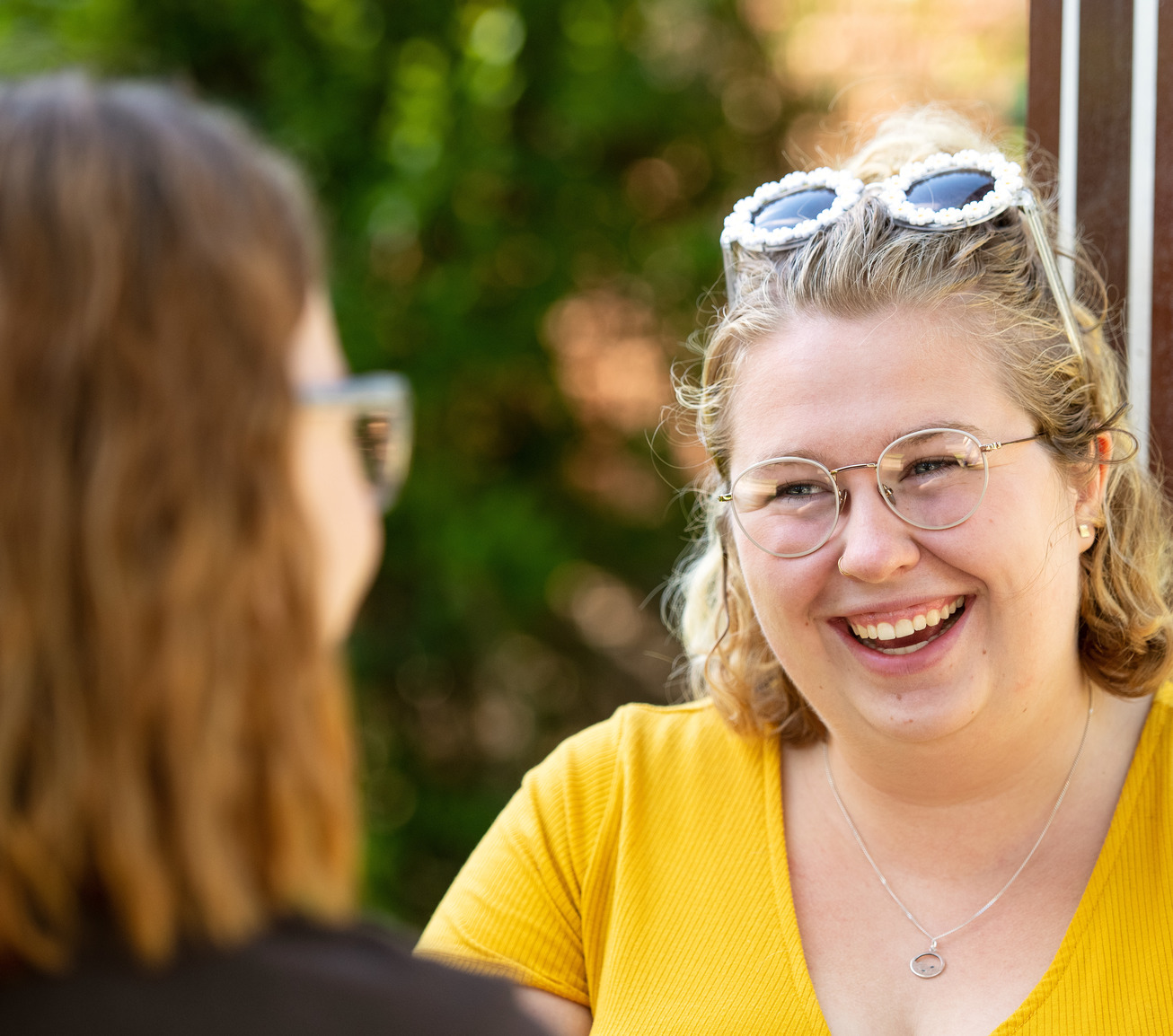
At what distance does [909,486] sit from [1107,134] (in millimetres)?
965

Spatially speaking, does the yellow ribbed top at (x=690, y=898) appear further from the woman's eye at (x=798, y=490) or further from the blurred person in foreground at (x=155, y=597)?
the blurred person in foreground at (x=155, y=597)

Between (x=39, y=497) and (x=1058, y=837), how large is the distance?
1.55 m

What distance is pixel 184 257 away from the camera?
91cm

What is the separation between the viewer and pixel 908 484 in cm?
175

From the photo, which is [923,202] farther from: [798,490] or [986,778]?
[986,778]

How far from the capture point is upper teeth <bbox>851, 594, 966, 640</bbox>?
5.83 ft

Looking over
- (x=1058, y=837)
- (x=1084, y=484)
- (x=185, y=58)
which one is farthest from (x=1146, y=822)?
(x=185, y=58)

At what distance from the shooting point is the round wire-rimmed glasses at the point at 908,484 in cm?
173

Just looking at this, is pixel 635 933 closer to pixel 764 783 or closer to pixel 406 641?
pixel 764 783

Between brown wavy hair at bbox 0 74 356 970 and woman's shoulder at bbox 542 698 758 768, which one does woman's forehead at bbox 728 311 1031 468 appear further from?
brown wavy hair at bbox 0 74 356 970

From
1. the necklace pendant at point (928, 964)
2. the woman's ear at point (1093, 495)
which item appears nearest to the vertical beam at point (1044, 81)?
the woman's ear at point (1093, 495)

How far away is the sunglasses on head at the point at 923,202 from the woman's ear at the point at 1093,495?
0.16 metres

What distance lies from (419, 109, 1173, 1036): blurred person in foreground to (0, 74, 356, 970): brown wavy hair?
103 cm

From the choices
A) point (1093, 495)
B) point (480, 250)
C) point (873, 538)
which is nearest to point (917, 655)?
point (873, 538)
